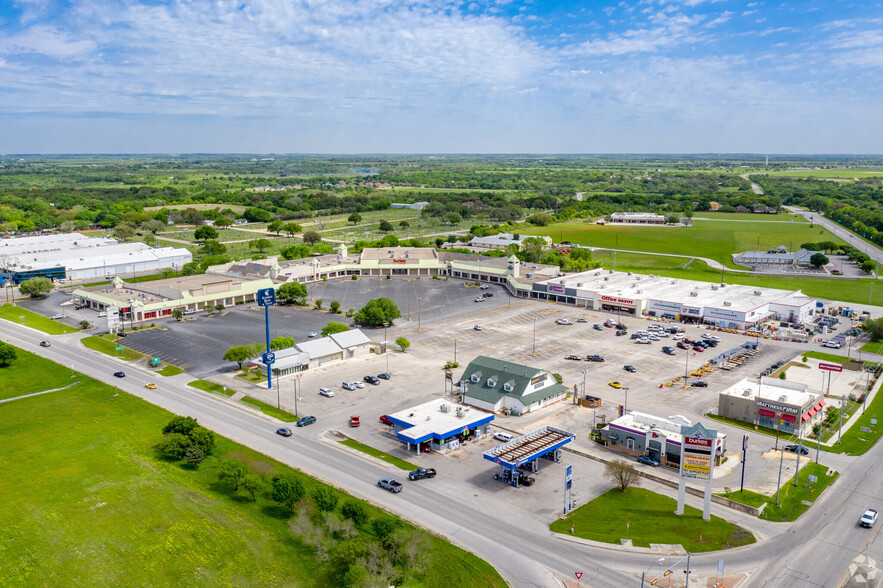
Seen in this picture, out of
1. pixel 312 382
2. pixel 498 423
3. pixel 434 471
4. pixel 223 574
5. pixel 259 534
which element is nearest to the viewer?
pixel 223 574

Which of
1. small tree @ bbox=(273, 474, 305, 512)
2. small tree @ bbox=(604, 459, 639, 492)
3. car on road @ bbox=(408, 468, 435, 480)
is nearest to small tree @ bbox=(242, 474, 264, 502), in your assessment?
small tree @ bbox=(273, 474, 305, 512)

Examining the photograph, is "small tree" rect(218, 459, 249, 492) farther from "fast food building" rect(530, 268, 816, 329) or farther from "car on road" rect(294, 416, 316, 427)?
"fast food building" rect(530, 268, 816, 329)

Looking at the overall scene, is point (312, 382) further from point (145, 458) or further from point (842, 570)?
point (842, 570)

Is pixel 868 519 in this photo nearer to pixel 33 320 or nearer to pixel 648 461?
pixel 648 461

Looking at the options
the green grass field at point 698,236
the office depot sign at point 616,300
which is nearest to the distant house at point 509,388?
the office depot sign at point 616,300

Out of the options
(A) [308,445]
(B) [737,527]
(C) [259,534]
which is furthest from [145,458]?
(B) [737,527]

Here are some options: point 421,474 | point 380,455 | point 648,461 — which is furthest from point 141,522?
point 648,461
